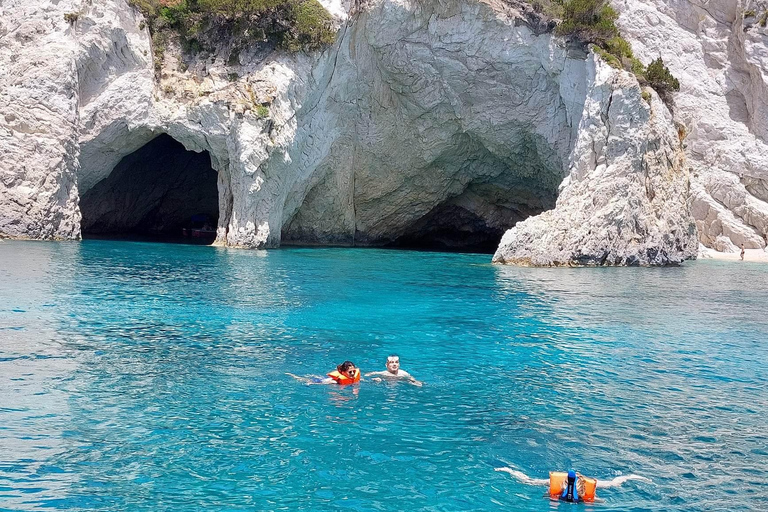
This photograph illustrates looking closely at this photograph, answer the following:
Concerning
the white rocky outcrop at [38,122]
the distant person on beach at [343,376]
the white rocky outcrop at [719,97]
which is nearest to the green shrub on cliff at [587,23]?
the white rocky outcrop at [719,97]

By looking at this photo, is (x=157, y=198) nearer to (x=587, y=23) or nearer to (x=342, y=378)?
(x=587, y=23)

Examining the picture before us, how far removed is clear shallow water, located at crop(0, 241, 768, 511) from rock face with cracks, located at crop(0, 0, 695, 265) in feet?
40.4

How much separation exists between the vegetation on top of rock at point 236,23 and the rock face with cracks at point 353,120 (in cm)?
55

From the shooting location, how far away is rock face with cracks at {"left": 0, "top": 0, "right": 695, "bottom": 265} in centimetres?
3544

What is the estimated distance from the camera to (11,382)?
12141mm

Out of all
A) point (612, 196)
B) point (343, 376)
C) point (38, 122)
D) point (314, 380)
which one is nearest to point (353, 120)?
point (612, 196)

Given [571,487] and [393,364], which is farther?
[393,364]

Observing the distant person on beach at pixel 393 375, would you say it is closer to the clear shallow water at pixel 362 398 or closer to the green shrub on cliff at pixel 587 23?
the clear shallow water at pixel 362 398

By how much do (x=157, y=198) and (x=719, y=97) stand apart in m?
38.1

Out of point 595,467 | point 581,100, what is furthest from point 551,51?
point 595,467

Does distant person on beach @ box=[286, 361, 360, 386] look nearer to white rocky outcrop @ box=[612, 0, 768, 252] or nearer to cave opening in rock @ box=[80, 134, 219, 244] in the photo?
cave opening in rock @ box=[80, 134, 219, 244]

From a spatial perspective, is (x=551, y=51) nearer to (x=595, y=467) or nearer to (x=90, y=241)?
(x=90, y=241)

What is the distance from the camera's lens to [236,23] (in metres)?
38.0

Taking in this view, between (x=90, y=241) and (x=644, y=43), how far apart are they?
3765 cm
